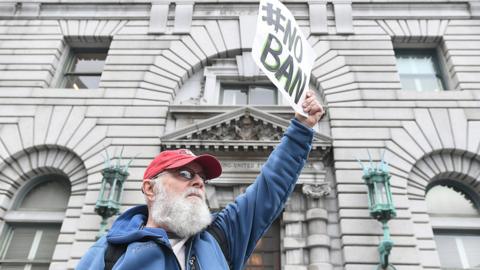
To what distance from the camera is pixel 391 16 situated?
12.8 metres

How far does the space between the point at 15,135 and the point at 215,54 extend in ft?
21.5

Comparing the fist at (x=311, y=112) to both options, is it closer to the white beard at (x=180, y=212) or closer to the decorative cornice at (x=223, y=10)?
the white beard at (x=180, y=212)

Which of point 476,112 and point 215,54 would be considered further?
point 215,54

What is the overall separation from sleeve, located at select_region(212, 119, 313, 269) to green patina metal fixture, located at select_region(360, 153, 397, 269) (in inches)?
256

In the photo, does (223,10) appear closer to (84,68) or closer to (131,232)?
(84,68)

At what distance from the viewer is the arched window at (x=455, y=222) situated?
368 inches

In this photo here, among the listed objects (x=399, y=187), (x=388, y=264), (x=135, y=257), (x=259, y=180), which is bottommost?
(x=135, y=257)

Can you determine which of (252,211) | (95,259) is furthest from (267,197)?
(95,259)

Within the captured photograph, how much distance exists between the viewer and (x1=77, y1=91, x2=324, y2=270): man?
8.03 ft

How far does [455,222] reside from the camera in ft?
31.5

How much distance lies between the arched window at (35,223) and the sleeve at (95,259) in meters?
8.62

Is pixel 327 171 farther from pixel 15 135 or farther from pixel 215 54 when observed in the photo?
pixel 15 135

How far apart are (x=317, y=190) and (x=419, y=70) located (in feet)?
20.3

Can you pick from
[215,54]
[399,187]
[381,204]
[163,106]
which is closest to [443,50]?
[399,187]
